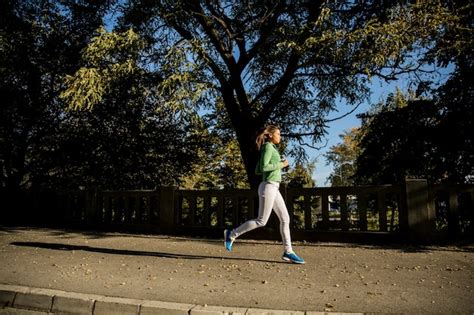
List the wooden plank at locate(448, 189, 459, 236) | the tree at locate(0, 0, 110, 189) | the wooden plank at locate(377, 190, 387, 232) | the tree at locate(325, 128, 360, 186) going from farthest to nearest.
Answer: the tree at locate(325, 128, 360, 186)
the tree at locate(0, 0, 110, 189)
the wooden plank at locate(377, 190, 387, 232)
the wooden plank at locate(448, 189, 459, 236)

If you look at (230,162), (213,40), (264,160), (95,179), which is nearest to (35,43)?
(95,179)

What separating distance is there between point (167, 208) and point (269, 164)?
14.2 feet

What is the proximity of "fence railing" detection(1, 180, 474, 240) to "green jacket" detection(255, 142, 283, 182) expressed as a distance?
2.61 m

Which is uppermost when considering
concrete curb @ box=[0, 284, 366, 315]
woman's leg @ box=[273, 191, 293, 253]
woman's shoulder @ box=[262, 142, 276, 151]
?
woman's shoulder @ box=[262, 142, 276, 151]

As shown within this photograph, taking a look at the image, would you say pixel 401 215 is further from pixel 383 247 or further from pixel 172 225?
pixel 172 225

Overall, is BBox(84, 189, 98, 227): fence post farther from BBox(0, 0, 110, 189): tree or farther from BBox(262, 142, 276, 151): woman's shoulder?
BBox(262, 142, 276, 151): woman's shoulder

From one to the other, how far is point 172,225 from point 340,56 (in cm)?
538

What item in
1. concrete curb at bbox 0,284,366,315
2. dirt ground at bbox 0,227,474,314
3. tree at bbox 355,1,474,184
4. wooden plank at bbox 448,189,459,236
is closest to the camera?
concrete curb at bbox 0,284,366,315

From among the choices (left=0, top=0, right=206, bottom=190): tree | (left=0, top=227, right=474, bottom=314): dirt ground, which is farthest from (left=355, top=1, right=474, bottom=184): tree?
(left=0, top=0, right=206, bottom=190): tree

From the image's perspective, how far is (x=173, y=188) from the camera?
888cm

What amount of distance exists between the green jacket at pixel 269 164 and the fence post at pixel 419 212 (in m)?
3.07

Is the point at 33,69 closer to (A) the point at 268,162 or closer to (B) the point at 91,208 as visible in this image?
(B) the point at 91,208

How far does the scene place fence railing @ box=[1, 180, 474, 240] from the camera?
22.7ft

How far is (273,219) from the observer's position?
8008mm
